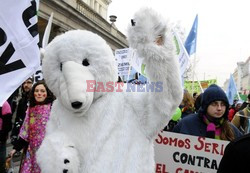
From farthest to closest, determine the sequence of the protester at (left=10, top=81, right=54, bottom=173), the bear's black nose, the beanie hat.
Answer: the protester at (left=10, top=81, right=54, bottom=173), the beanie hat, the bear's black nose

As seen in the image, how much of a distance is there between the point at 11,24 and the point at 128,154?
1593 mm

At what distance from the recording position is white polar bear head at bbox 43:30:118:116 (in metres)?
1.81

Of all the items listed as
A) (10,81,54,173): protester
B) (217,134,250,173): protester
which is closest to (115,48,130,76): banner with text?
(10,81,54,173): protester

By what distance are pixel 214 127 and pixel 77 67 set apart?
5.66 ft

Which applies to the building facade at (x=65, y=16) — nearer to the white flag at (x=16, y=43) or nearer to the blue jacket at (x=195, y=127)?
the blue jacket at (x=195, y=127)

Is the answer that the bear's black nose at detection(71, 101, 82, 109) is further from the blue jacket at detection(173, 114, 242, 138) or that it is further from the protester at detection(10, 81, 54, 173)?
the blue jacket at detection(173, 114, 242, 138)

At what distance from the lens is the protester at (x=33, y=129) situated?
3.15m

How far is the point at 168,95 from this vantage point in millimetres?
1780

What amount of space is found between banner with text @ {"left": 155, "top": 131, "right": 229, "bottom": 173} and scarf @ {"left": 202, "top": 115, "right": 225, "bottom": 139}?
0.27 ft

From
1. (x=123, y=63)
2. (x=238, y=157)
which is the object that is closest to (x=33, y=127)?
(x=238, y=157)

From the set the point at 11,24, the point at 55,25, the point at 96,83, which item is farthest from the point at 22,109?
the point at 55,25

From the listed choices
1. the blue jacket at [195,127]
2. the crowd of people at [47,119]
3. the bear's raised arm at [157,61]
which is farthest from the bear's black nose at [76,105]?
the blue jacket at [195,127]

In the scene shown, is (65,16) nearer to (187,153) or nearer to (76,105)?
(187,153)

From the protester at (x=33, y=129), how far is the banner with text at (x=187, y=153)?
→ 1.33 metres
